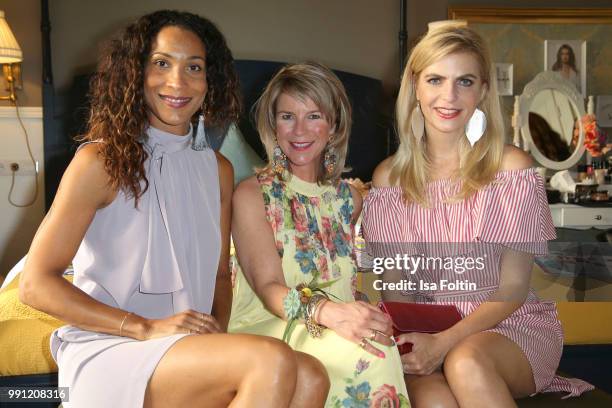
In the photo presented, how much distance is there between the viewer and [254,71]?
3.85m

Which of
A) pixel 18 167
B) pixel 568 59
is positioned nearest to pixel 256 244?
pixel 18 167

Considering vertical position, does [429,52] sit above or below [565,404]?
above

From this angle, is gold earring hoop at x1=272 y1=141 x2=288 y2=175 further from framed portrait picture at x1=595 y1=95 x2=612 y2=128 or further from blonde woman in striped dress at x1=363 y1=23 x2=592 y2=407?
framed portrait picture at x1=595 y1=95 x2=612 y2=128

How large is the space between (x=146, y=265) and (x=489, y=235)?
794 mm

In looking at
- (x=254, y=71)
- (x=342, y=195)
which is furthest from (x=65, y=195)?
(x=254, y=71)

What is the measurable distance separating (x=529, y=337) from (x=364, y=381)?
41 centimetres

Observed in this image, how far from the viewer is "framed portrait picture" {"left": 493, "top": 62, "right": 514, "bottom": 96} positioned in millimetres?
4297

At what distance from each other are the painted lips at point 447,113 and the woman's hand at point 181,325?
2.52 feet

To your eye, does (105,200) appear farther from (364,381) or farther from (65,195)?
(364,381)

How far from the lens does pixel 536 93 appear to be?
4320 millimetres

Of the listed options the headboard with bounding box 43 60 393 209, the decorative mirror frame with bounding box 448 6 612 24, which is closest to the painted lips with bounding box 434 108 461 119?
the headboard with bounding box 43 60 393 209

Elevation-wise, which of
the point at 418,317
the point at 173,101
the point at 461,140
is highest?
the point at 173,101

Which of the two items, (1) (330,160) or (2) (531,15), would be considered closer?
(1) (330,160)

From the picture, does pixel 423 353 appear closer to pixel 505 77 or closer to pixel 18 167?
pixel 18 167
